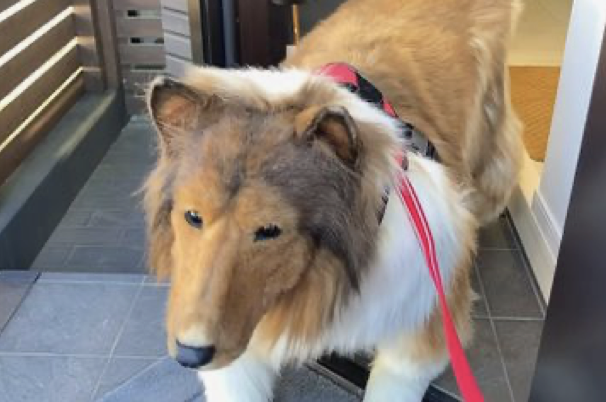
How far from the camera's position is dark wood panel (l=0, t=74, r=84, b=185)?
2.77 meters

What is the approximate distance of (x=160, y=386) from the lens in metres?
1.80

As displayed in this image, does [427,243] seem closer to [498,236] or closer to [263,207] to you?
[263,207]

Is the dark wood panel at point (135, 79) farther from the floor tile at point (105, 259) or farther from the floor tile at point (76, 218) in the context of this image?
the floor tile at point (105, 259)

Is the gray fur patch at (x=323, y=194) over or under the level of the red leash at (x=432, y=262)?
over

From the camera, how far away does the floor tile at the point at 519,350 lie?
5.97 feet

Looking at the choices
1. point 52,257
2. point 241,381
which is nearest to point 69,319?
point 241,381

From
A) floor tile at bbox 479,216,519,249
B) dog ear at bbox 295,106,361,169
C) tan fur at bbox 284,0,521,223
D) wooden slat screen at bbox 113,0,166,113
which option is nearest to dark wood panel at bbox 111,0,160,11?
wooden slat screen at bbox 113,0,166,113

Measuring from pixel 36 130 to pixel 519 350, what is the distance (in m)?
2.11

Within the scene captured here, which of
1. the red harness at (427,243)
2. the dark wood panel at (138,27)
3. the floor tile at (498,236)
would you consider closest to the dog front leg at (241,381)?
the red harness at (427,243)

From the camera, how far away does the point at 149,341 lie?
1.95 metres

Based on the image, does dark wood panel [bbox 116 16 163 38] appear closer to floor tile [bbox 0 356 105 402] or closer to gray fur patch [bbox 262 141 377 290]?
floor tile [bbox 0 356 105 402]

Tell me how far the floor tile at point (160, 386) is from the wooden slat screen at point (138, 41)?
6.42ft

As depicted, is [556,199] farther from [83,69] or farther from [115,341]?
[83,69]

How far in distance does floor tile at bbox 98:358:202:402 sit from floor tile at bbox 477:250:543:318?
0.84 meters
